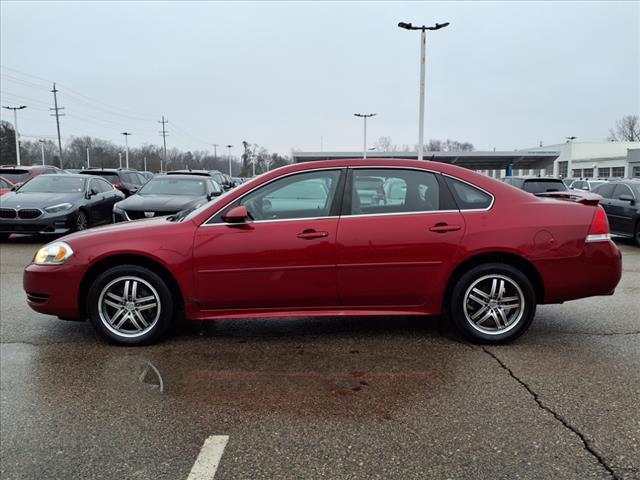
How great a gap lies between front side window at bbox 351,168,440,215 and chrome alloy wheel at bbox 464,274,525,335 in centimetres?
79

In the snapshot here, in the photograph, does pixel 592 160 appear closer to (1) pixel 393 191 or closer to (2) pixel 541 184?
(2) pixel 541 184

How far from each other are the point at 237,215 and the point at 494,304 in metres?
2.31

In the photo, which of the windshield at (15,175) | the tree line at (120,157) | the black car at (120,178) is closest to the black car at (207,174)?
the black car at (120,178)

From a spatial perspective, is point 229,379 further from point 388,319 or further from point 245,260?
point 388,319

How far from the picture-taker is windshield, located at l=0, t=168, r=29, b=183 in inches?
596

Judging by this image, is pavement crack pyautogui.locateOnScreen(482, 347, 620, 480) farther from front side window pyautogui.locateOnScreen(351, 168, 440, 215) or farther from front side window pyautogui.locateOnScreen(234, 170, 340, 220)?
front side window pyautogui.locateOnScreen(234, 170, 340, 220)

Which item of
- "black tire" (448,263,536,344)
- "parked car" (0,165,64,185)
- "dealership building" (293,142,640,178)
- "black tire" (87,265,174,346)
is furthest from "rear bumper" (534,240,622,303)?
Result: "dealership building" (293,142,640,178)

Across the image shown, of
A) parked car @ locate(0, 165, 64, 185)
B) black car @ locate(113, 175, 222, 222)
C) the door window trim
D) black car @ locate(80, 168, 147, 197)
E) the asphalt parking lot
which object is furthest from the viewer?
black car @ locate(80, 168, 147, 197)

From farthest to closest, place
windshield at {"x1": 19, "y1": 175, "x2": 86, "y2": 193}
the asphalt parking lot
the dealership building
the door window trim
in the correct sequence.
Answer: the dealership building, windshield at {"x1": 19, "y1": 175, "x2": 86, "y2": 193}, the door window trim, the asphalt parking lot

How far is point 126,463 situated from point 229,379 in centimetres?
111

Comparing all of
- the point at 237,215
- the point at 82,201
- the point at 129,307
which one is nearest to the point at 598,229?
the point at 237,215

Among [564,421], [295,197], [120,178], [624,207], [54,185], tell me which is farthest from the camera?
[120,178]

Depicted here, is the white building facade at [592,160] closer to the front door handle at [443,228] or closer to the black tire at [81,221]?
the black tire at [81,221]

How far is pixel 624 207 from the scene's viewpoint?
11.5m
